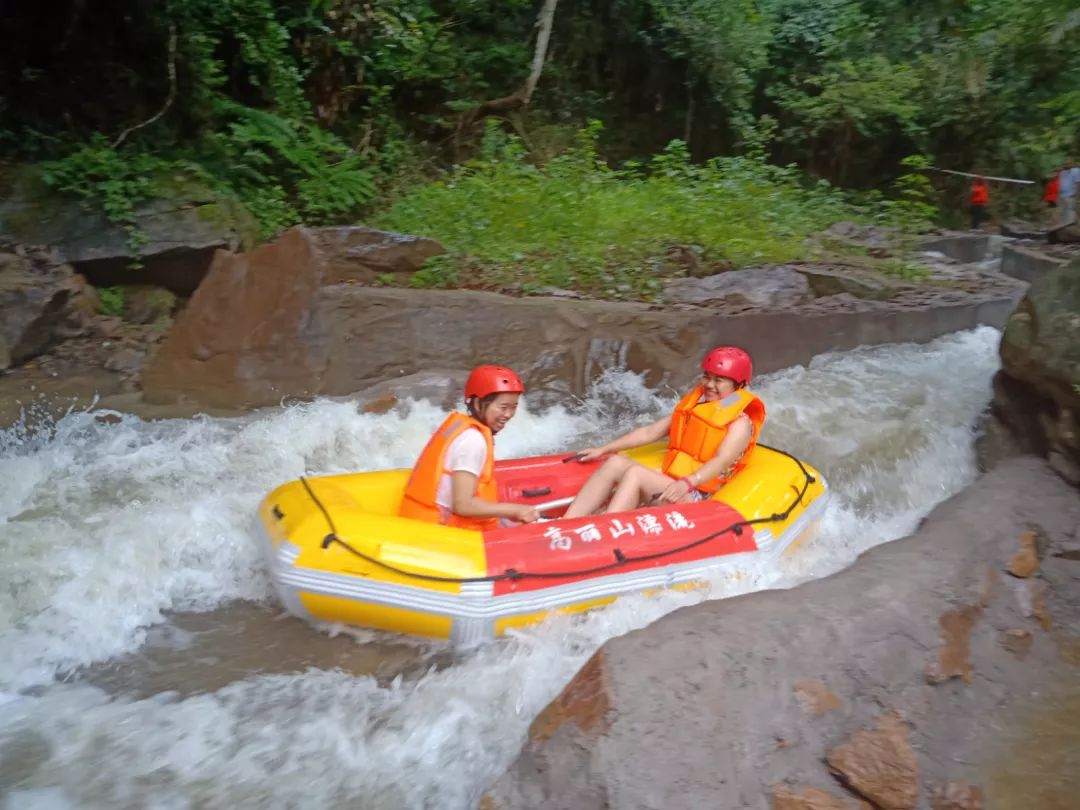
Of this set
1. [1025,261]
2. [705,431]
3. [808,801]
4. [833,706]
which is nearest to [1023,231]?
[1025,261]

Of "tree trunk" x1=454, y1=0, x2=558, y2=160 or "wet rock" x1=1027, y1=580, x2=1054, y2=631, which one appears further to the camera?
"tree trunk" x1=454, y1=0, x2=558, y2=160

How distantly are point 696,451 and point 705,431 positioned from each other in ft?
A: 0.38

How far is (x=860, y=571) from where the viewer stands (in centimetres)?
324

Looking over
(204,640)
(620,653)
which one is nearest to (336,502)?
(204,640)

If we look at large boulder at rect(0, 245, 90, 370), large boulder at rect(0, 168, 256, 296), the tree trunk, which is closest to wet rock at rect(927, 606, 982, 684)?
large boulder at rect(0, 245, 90, 370)

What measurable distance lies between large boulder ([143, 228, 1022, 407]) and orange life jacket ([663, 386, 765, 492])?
6.17ft

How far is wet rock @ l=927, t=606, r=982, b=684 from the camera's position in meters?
2.80

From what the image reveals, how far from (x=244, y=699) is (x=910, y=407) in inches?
178

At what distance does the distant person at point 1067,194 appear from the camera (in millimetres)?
10578

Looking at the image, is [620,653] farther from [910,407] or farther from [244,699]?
[910,407]

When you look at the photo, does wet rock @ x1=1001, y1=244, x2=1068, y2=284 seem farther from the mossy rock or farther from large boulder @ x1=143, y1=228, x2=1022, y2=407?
the mossy rock

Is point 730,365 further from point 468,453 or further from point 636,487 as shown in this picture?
point 468,453

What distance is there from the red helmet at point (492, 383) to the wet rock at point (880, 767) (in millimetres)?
1815

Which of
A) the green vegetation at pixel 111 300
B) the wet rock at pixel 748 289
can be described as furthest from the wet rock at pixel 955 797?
the green vegetation at pixel 111 300
